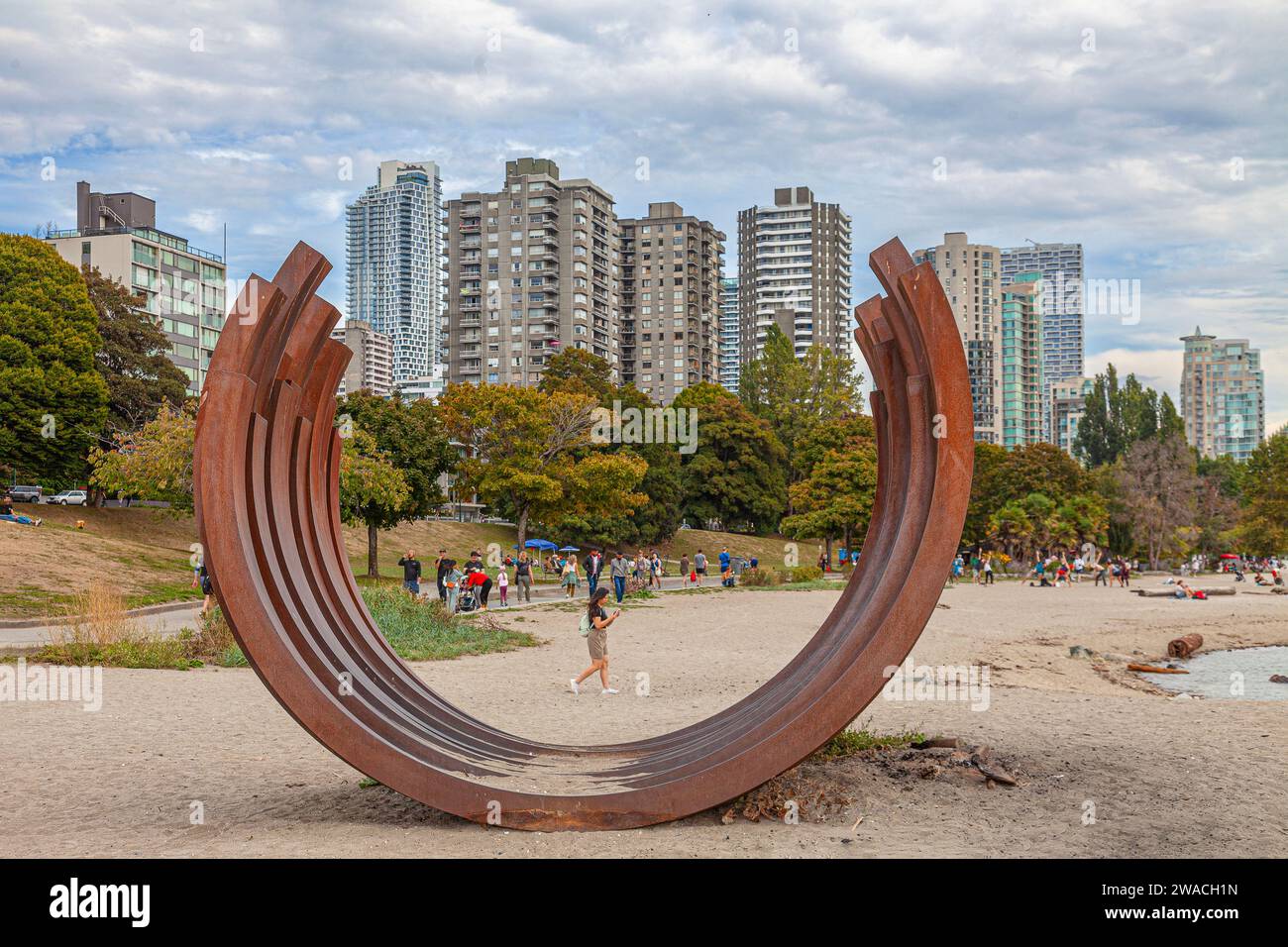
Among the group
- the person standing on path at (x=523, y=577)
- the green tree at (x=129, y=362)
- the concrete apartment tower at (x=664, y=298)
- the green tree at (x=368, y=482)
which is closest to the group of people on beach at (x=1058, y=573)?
the person standing on path at (x=523, y=577)

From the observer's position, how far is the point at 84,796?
8547 mm

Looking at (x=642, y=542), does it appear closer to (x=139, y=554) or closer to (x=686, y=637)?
(x=139, y=554)

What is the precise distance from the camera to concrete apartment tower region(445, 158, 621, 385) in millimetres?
103000

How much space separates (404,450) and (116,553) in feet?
32.6

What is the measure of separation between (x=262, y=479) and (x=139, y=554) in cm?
3008

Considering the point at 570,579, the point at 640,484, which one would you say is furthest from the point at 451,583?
the point at 640,484

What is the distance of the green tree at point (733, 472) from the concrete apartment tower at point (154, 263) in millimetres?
35265

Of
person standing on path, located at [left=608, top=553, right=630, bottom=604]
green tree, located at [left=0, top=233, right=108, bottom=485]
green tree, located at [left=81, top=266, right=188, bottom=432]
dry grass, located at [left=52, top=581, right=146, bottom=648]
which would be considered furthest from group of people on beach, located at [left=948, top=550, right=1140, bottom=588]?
green tree, located at [left=81, top=266, right=188, bottom=432]

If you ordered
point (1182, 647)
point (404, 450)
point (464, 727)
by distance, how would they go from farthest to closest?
point (404, 450) < point (1182, 647) < point (464, 727)

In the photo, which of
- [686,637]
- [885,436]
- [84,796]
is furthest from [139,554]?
[885,436]

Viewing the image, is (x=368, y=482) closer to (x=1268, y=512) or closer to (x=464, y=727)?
(x=464, y=727)

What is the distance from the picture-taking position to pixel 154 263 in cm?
8075

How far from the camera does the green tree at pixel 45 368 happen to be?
4456 cm

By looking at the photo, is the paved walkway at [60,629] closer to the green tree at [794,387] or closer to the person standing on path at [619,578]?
the person standing on path at [619,578]
